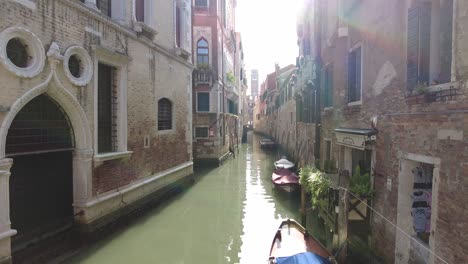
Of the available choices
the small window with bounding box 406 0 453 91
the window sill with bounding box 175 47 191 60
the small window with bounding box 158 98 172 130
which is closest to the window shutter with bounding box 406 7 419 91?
the small window with bounding box 406 0 453 91

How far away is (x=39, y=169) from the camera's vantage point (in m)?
6.38

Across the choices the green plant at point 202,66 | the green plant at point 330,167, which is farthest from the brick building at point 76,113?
the green plant at point 202,66

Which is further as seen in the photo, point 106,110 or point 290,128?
point 290,128

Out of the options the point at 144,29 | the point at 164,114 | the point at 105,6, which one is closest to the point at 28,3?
the point at 105,6

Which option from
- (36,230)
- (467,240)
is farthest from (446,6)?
(36,230)

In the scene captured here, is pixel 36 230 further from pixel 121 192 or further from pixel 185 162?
pixel 185 162

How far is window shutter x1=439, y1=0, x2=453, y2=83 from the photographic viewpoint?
3.81 metres

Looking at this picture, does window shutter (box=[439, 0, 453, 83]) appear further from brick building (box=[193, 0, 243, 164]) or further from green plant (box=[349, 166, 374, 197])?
brick building (box=[193, 0, 243, 164])

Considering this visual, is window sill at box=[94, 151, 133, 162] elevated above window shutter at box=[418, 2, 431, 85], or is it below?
below

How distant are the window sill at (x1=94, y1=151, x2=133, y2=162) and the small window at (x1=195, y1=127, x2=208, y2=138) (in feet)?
33.2

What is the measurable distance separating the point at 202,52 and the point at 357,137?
14212 millimetres

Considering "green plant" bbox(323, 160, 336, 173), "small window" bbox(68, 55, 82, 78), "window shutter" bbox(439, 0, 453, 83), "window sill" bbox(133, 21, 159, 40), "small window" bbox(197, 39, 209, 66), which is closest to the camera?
"window shutter" bbox(439, 0, 453, 83)

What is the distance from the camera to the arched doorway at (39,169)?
5.52 metres

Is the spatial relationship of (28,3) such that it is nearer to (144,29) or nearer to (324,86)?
(144,29)
